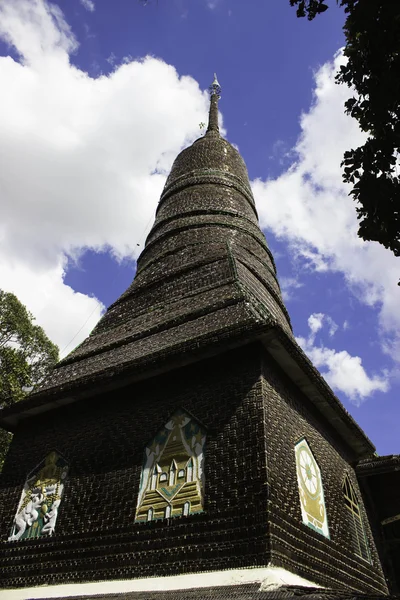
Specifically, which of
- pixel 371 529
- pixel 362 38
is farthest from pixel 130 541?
pixel 362 38

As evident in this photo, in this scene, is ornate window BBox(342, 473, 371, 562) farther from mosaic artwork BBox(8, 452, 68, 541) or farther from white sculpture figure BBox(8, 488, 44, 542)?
white sculpture figure BBox(8, 488, 44, 542)

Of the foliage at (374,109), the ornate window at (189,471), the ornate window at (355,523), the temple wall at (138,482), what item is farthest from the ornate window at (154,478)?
the foliage at (374,109)

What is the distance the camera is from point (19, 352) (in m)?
15.4

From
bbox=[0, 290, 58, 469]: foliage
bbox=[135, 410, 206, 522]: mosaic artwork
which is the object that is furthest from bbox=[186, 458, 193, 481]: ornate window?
bbox=[0, 290, 58, 469]: foliage

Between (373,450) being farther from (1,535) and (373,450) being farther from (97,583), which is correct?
(1,535)

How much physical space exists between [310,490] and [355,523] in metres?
1.56

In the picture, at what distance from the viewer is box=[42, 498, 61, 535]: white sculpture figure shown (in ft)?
18.9

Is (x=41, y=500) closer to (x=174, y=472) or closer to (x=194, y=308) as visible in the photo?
(x=174, y=472)

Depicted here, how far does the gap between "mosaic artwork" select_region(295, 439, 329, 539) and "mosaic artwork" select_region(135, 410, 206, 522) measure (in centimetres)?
114

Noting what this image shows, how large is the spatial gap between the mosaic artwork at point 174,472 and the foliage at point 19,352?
31.1 feet

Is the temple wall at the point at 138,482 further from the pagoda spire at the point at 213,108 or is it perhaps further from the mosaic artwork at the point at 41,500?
the pagoda spire at the point at 213,108

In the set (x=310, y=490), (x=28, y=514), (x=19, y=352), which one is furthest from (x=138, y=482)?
(x=19, y=352)

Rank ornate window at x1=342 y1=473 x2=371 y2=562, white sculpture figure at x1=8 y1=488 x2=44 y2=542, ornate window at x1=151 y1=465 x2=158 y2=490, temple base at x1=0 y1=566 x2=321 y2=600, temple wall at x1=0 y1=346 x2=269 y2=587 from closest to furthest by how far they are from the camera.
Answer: temple base at x1=0 y1=566 x2=321 y2=600
temple wall at x1=0 y1=346 x2=269 y2=587
ornate window at x1=151 y1=465 x2=158 y2=490
white sculpture figure at x1=8 y1=488 x2=44 y2=542
ornate window at x1=342 y1=473 x2=371 y2=562

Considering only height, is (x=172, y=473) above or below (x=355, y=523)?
below
